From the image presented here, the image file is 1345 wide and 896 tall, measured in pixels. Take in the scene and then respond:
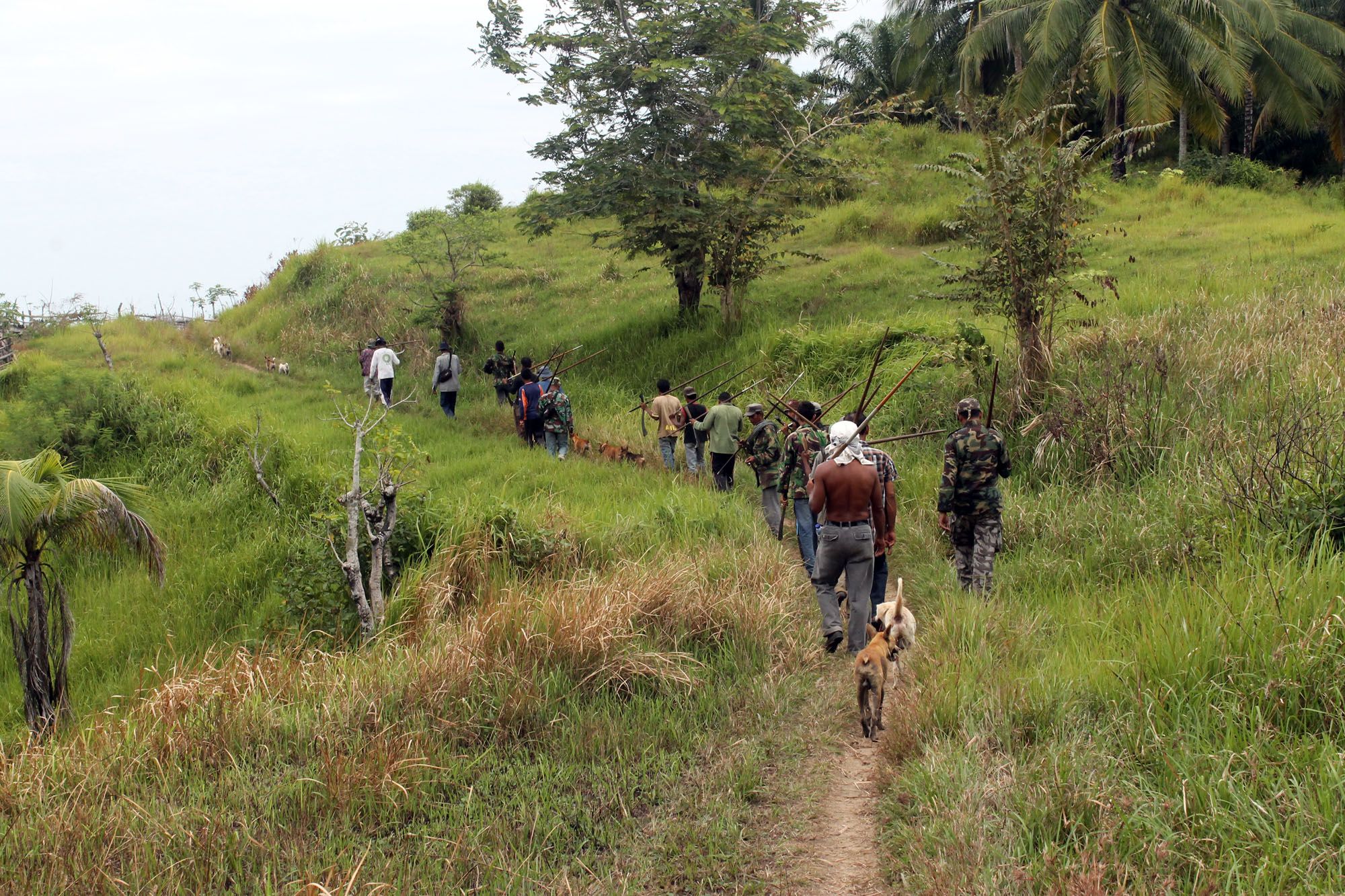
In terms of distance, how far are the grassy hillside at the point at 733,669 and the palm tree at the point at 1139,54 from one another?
32.6 feet

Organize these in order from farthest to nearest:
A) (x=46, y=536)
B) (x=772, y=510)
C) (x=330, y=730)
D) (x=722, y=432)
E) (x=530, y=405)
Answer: (x=530, y=405), (x=722, y=432), (x=772, y=510), (x=46, y=536), (x=330, y=730)

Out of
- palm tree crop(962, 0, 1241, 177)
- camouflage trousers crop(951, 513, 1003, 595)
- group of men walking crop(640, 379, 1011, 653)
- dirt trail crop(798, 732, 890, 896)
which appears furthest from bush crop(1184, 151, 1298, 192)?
dirt trail crop(798, 732, 890, 896)

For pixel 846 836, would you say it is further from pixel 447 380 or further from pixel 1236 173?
pixel 1236 173

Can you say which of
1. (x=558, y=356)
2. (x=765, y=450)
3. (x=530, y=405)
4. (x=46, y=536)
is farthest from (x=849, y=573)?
(x=558, y=356)

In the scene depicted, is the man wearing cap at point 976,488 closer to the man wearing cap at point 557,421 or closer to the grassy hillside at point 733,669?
the grassy hillside at point 733,669

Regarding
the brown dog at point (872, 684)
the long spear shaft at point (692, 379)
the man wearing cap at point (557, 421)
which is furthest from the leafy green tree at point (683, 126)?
the brown dog at point (872, 684)

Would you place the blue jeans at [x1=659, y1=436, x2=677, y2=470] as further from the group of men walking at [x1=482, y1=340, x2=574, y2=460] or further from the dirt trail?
the dirt trail

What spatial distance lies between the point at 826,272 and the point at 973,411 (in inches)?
574

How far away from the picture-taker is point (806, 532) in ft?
27.8

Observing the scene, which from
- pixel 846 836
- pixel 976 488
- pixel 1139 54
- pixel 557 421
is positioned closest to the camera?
pixel 846 836

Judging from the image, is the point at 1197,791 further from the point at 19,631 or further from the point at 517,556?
the point at 19,631

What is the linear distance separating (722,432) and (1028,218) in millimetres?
4295

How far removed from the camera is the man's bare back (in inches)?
255

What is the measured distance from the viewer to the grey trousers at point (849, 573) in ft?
21.6
